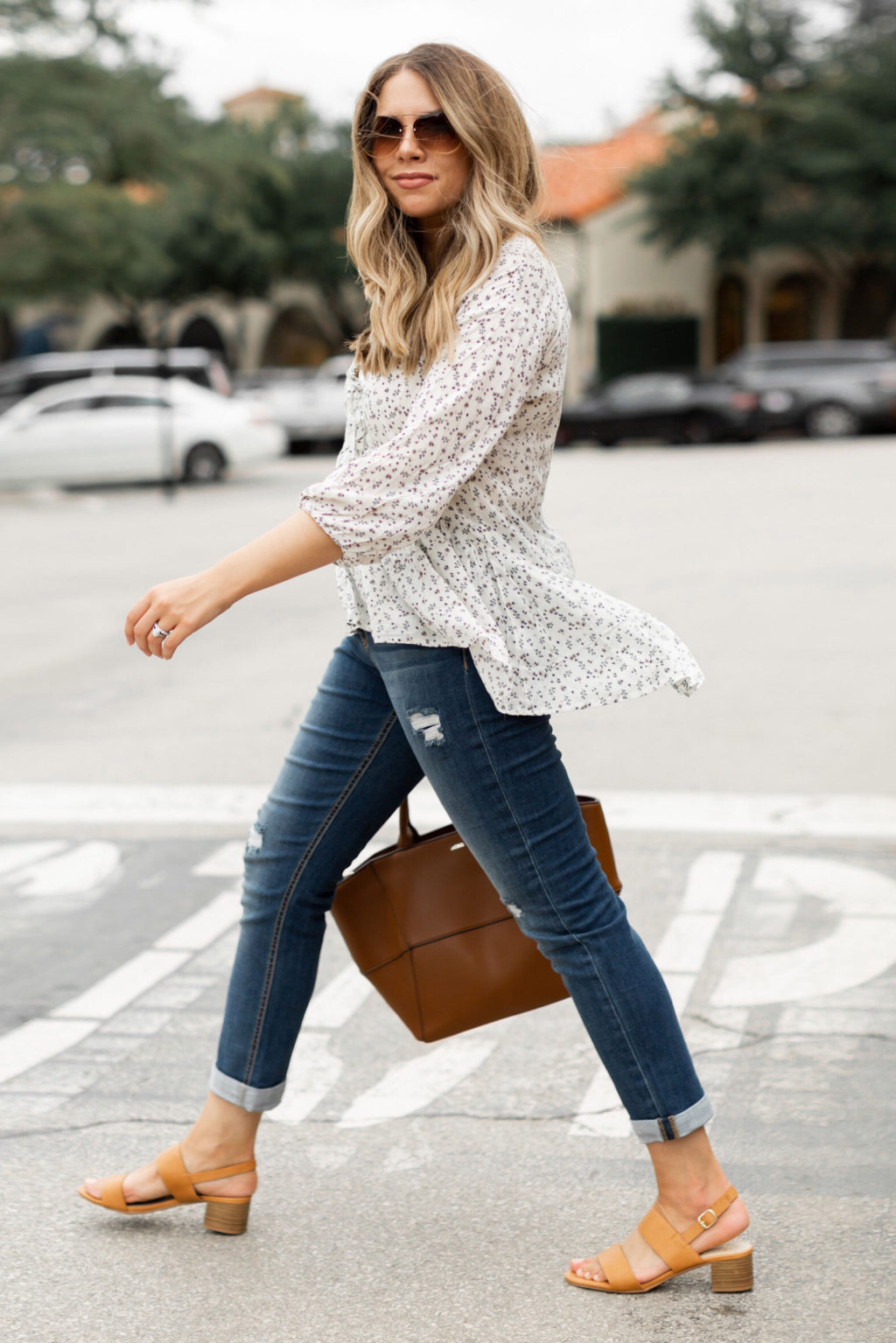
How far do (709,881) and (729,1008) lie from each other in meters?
0.97

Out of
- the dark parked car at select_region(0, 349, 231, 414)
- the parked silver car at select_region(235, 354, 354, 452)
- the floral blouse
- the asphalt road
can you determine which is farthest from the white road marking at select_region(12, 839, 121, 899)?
the parked silver car at select_region(235, 354, 354, 452)

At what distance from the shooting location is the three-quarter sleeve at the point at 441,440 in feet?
7.50

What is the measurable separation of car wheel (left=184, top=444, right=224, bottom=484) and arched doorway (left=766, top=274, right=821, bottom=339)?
23.7 meters

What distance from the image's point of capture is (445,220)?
2.44 metres

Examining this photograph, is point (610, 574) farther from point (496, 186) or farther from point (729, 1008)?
point (496, 186)

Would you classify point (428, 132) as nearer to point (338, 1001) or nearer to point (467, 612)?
point (467, 612)

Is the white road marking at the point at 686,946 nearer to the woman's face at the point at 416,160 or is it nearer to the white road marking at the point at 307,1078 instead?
the white road marking at the point at 307,1078

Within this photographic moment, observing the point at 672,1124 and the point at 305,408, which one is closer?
the point at 672,1124

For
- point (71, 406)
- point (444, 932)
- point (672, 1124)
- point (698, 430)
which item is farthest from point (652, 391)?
point (672, 1124)

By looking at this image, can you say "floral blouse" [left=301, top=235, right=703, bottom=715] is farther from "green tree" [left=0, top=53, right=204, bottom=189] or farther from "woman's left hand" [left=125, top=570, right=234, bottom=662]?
"green tree" [left=0, top=53, right=204, bottom=189]

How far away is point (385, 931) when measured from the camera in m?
2.67

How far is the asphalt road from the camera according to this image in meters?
2.58

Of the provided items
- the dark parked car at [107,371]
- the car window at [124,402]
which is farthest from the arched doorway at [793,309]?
the car window at [124,402]

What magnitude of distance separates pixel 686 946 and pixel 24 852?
2.23 m
